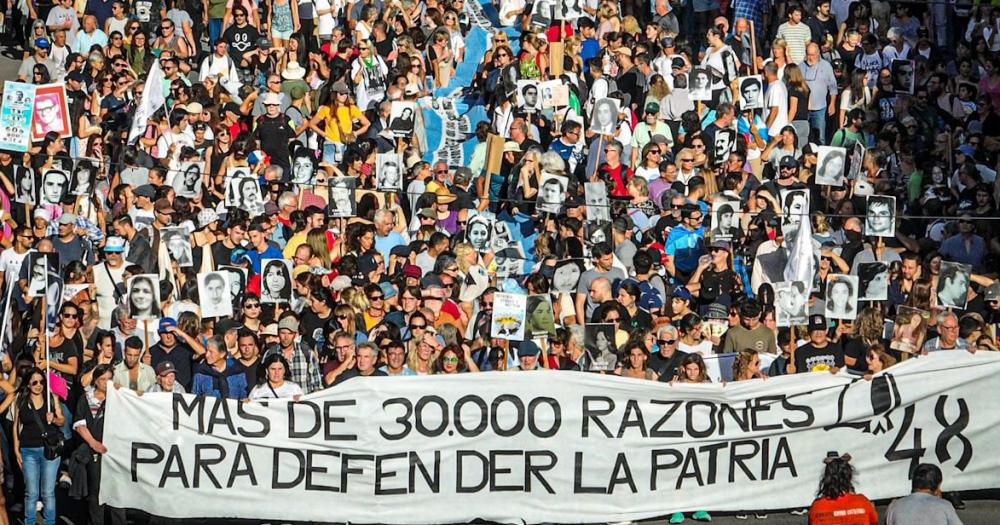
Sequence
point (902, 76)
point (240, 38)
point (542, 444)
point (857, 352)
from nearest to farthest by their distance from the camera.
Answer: point (542, 444) < point (857, 352) < point (902, 76) < point (240, 38)

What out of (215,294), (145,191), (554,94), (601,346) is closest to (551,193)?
(554,94)

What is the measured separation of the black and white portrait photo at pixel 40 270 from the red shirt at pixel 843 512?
23.4ft

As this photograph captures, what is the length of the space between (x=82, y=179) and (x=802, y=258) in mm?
7176

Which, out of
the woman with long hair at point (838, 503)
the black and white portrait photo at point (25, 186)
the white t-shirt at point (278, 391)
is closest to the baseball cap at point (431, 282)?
the white t-shirt at point (278, 391)

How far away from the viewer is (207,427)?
16141 mm

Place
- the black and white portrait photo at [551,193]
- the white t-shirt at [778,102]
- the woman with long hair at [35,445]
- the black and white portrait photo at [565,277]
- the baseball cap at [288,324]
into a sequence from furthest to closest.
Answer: the white t-shirt at [778,102] → the black and white portrait photo at [551,193] → the black and white portrait photo at [565,277] → the baseball cap at [288,324] → the woman with long hair at [35,445]

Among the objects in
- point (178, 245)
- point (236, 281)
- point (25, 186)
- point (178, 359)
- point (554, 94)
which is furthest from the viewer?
point (554, 94)

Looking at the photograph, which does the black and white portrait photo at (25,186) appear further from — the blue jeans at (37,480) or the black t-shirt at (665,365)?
the black t-shirt at (665,365)

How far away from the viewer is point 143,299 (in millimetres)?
18031

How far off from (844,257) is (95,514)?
7.77 metres

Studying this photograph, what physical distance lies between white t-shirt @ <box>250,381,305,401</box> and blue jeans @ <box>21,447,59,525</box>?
169 cm

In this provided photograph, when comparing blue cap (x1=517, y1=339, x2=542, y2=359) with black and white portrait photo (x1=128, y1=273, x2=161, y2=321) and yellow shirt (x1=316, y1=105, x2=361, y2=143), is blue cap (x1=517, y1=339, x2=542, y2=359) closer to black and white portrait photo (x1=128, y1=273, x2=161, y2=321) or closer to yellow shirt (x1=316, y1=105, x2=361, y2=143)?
black and white portrait photo (x1=128, y1=273, x2=161, y2=321)

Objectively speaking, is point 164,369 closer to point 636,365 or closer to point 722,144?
point 636,365

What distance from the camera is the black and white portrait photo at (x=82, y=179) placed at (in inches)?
790
